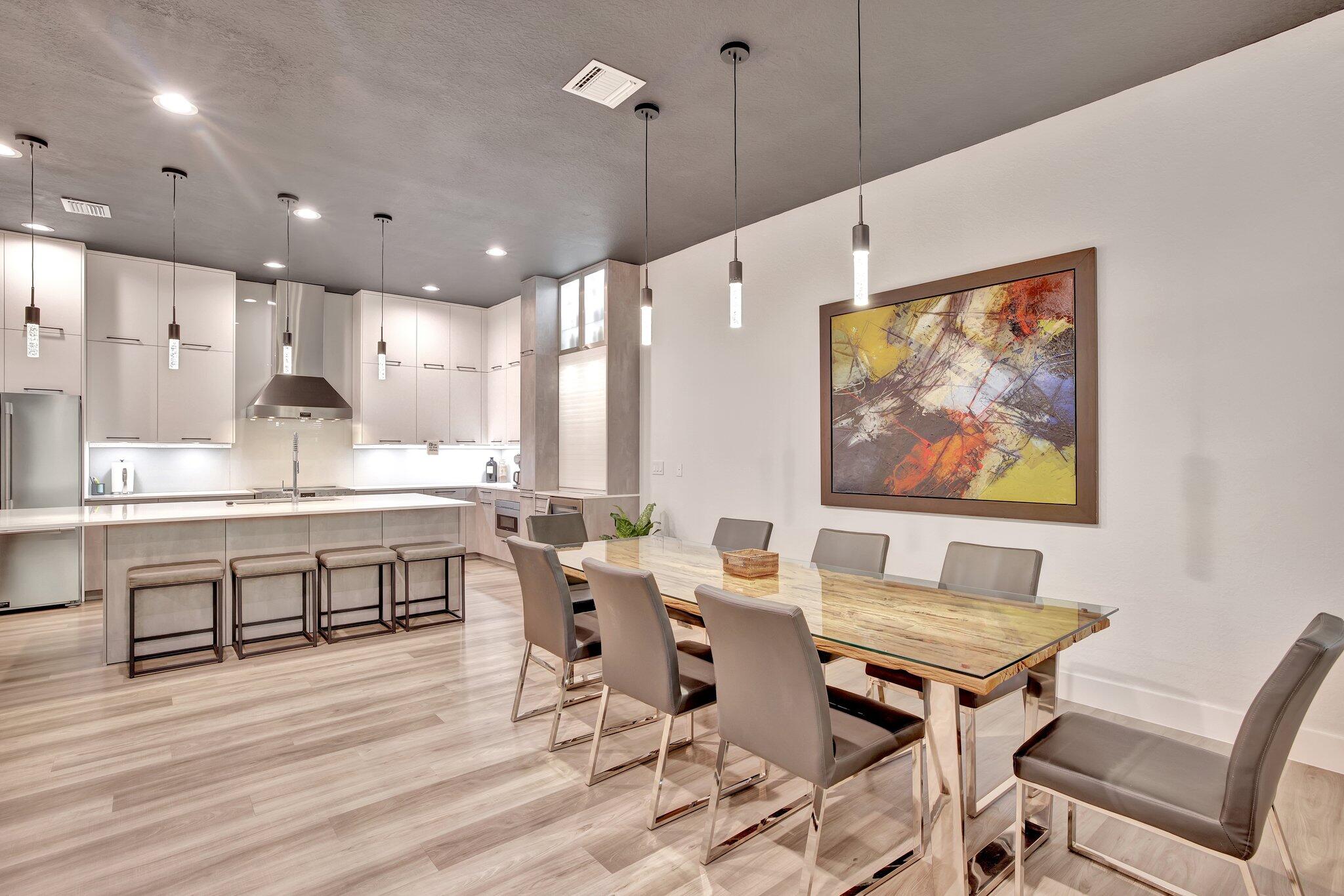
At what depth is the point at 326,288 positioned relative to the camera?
6906mm

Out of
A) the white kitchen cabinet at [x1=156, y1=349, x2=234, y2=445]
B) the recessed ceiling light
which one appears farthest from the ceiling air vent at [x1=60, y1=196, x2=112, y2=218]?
the recessed ceiling light

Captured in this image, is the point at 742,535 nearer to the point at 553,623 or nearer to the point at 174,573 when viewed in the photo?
the point at 553,623

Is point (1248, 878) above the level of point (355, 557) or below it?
below

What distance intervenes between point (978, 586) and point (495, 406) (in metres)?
5.99

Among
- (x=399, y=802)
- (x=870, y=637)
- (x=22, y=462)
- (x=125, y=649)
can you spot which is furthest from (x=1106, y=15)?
(x=22, y=462)

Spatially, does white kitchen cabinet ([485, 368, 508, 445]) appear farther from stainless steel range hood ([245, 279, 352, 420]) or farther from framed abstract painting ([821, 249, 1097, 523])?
framed abstract painting ([821, 249, 1097, 523])

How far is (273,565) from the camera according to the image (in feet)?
13.6

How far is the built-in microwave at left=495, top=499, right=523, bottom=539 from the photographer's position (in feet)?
21.6

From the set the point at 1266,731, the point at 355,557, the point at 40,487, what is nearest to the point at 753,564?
the point at 1266,731

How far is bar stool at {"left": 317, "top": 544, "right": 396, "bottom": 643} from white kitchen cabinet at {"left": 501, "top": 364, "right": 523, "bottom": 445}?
2.47 metres

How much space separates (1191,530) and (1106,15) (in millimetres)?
2146

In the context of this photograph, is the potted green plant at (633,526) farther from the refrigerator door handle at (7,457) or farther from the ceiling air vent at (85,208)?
the refrigerator door handle at (7,457)

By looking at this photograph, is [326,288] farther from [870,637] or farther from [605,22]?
[870,637]

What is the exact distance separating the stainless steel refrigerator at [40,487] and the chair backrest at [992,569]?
620cm
